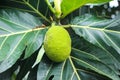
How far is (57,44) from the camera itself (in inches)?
42.3

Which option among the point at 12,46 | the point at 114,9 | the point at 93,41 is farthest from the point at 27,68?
the point at 114,9

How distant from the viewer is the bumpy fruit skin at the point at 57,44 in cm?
108

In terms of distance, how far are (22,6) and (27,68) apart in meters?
0.24

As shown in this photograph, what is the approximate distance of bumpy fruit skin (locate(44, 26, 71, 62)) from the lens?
1075 mm

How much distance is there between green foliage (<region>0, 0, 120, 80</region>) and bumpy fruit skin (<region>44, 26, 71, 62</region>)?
0.26 ft

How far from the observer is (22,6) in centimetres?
133

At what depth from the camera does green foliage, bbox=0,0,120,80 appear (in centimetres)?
116

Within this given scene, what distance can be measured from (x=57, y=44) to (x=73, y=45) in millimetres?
182

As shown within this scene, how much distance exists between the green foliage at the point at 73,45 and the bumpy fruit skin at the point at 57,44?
79mm

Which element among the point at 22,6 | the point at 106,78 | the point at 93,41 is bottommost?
the point at 106,78

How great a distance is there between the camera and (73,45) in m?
1.25

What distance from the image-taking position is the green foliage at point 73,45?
3.81 ft

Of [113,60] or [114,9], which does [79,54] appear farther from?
[114,9]

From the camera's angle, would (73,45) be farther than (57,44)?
Yes
